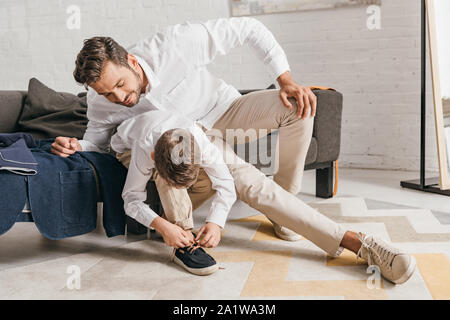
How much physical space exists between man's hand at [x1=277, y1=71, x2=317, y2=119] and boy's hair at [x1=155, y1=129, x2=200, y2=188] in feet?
1.59

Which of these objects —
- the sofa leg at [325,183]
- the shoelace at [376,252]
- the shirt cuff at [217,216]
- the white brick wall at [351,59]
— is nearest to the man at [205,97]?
the shirt cuff at [217,216]

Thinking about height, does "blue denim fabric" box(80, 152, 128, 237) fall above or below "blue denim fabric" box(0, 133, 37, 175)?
below

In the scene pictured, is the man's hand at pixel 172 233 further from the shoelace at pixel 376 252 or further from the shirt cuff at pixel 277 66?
the shirt cuff at pixel 277 66

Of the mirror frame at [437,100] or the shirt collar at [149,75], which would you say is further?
the mirror frame at [437,100]

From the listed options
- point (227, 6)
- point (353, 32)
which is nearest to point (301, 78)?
point (353, 32)

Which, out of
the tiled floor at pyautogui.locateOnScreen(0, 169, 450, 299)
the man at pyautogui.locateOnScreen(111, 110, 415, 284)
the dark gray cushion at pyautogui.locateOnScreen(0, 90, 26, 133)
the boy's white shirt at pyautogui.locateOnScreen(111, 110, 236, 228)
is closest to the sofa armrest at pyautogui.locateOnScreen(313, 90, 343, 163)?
the tiled floor at pyautogui.locateOnScreen(0, 169, 450, 299)

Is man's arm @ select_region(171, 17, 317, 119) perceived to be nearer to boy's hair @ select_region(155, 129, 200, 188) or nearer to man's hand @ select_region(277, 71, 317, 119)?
man's hand @ select_region(277, 71, 317, 119)

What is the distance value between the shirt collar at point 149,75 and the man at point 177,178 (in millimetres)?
105

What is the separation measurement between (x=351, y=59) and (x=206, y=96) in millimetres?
1809

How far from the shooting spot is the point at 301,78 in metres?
3.48

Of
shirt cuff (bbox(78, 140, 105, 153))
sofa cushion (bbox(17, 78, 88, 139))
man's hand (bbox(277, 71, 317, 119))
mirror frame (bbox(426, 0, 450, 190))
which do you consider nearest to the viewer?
man's hand (bbox(277, 71, 317, 119))

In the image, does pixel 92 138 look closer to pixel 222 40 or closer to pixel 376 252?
pixel 222 40

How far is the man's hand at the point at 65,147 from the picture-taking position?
172cm

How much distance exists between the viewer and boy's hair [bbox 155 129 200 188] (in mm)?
1375
